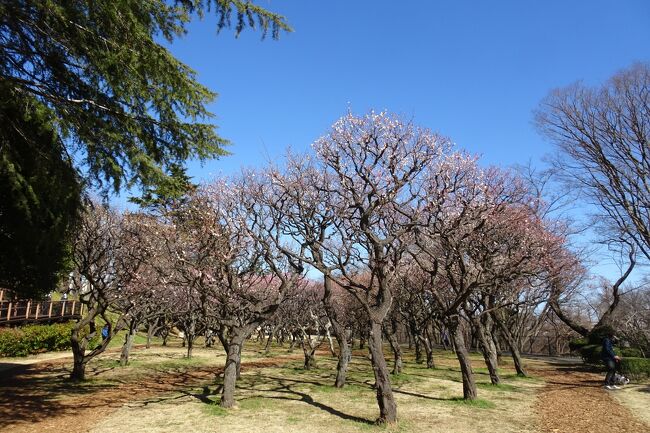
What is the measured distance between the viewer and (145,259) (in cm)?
1304

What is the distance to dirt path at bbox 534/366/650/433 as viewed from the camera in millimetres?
8070

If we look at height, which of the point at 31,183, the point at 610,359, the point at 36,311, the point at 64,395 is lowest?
the point at 64,395

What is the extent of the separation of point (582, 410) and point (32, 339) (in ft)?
71.7

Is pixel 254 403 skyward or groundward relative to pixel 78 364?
groundward

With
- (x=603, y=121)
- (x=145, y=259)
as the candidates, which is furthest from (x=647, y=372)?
(x=145, y=259)

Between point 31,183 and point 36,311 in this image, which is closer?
point 31,183

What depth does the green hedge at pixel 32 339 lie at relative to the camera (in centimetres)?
1838

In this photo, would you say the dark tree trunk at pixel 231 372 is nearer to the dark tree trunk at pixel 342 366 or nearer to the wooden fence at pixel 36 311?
the dark tree trunk at pixel 342 366

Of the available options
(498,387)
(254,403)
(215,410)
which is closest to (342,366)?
(254,403)

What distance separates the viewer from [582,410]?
31.6 ft

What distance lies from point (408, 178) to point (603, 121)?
901 centimetres

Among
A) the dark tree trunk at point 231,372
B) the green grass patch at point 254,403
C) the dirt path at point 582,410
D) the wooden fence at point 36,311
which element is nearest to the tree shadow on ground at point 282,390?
the green grass patch at point 254,403

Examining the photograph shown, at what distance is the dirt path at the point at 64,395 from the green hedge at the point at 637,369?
14.0 m

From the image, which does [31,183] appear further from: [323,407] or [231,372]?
[323,407]
